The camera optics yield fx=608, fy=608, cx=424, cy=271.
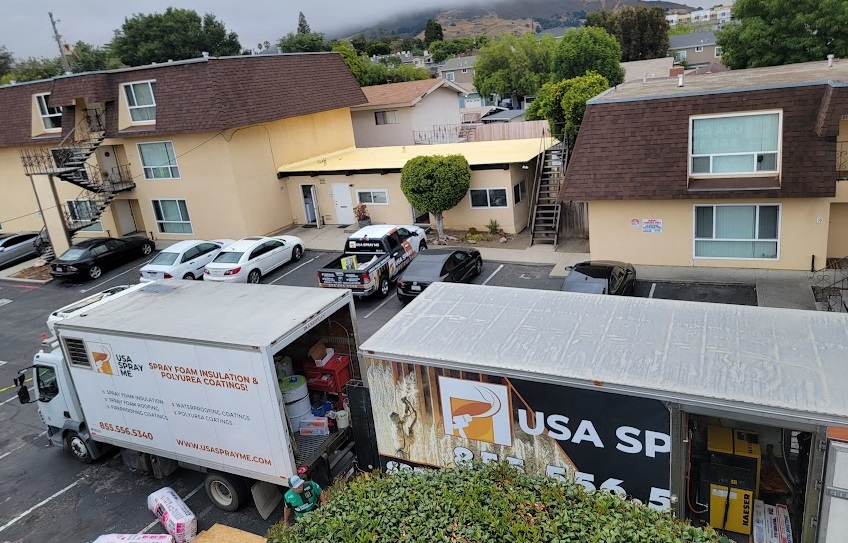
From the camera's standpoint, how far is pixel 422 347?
27.5 ft

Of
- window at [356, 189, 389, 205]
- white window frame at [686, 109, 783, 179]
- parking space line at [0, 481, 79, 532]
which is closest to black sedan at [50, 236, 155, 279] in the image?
window at [356, 189, 389, 205]

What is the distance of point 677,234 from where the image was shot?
19.1 metres

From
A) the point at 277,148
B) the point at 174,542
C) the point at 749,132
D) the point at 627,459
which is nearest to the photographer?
the point at 627,459

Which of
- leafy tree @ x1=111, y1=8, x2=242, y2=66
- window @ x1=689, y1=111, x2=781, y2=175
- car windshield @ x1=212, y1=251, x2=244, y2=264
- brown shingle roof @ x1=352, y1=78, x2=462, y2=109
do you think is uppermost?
leafy tree @ x1=111, y1=8, x2=242, y2=66

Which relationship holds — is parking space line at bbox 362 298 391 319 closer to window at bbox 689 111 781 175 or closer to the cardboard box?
the cardboard box

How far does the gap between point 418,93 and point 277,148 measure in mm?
11815

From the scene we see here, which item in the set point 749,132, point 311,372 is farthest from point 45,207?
point 749,132

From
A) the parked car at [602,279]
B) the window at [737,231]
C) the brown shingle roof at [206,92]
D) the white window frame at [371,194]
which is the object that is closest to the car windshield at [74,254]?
the brown shingle roof at [206,92]

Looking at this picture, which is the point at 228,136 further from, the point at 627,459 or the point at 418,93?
the point at 627,459

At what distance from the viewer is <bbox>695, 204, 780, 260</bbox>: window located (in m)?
18.1

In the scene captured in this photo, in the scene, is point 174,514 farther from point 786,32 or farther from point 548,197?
point 786,32

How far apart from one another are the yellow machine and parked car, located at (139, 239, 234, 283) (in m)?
19.5

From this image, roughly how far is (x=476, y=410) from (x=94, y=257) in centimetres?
2293

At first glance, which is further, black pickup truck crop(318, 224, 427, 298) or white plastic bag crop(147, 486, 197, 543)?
black pickup truck crop(318, 224, 427, 298)
